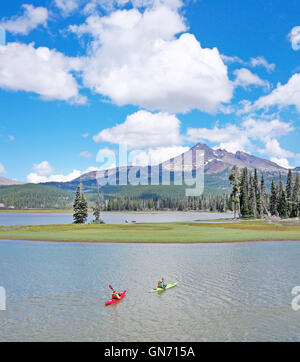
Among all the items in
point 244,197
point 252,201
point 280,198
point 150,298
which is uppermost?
point 244,197

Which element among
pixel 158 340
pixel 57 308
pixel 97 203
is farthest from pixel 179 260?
pixel 97 203

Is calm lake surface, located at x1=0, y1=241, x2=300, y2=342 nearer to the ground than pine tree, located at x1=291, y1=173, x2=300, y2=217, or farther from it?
nearer to the ground

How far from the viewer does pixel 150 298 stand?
87.5 feet

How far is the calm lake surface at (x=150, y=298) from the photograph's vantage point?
760 inches

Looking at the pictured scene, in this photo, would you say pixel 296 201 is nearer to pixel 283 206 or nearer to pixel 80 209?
pixel 283 206

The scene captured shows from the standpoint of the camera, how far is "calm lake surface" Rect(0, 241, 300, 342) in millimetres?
19297

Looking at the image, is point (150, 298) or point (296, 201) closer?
point (150, 298)

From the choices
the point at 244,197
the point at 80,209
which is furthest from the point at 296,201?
the point at 80,209

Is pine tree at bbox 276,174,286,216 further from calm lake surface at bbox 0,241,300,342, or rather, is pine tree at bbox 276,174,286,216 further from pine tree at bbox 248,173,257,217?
calm lake surface at bbox 0,241,300,342

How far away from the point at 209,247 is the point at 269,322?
38.1m

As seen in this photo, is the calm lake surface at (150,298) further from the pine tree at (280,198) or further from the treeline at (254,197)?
the pine tree at (280,198)

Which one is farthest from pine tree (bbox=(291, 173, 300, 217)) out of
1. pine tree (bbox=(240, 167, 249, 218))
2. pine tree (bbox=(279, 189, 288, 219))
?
pine tree (bbox=(240, 167, 249, 218))
